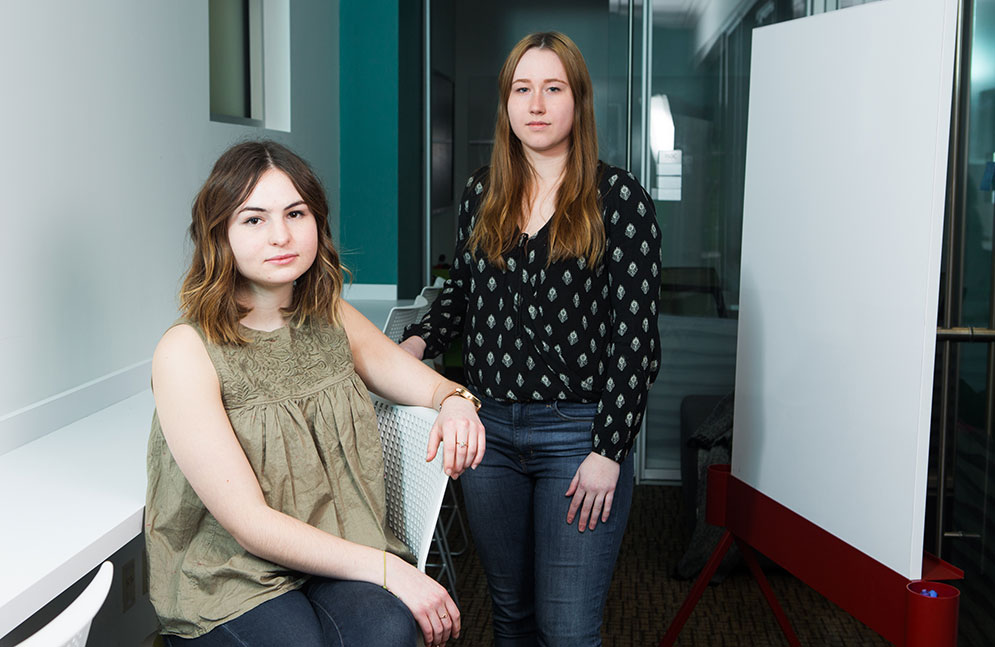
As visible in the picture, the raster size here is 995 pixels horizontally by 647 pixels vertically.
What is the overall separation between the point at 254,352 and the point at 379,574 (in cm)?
41

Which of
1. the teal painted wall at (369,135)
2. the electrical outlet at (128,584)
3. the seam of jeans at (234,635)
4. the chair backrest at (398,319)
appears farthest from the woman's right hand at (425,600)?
the teal painted wall at (369,135)

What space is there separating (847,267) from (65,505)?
1452 millimetres

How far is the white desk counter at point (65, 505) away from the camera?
4.01 feet

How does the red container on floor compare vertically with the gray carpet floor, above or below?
above

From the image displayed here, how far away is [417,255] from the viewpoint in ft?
16.5

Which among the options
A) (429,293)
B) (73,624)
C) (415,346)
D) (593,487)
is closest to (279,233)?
(415,346)

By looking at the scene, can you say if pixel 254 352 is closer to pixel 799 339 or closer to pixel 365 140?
pixel 799 339

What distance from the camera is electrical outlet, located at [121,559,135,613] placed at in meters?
2.30

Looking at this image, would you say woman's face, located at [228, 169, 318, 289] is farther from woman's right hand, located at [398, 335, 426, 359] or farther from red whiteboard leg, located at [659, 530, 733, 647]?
red whiteboard leg, located at [659, 530, 733, 647]

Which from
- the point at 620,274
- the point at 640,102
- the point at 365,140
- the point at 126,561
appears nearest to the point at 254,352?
the point at 620,274

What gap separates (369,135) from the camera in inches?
183

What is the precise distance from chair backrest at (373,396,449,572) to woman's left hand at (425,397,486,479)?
0.12 ft

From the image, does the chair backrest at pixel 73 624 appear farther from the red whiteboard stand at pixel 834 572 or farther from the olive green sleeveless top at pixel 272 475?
the red whiteboard stand at pixel 834 572

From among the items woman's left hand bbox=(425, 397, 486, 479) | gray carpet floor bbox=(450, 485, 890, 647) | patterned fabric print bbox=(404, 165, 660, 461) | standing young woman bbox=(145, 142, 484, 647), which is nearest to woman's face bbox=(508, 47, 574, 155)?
patterned fabric print bbox=(404, 165, 660, 461)
